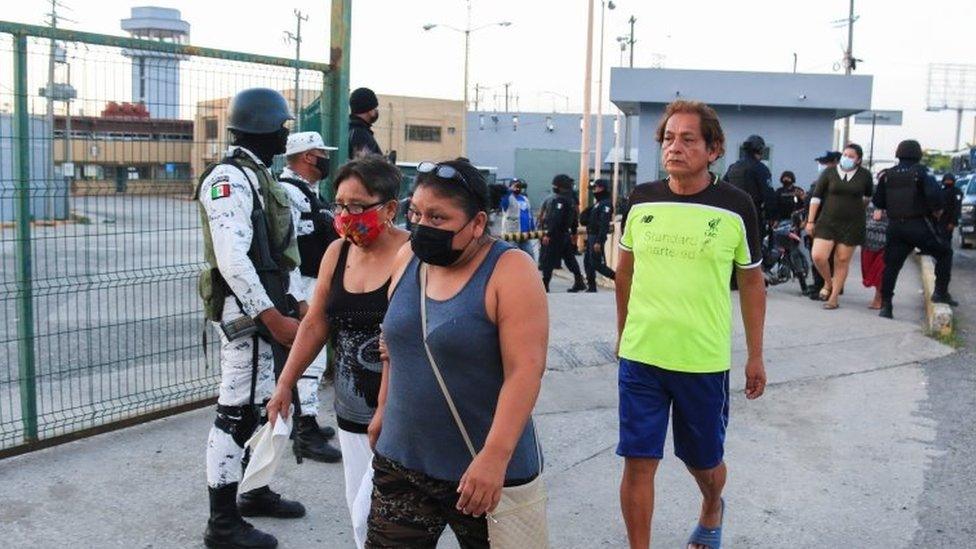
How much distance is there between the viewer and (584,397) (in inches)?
267

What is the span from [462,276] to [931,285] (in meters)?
10.5

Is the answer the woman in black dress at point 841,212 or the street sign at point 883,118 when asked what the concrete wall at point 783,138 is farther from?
the woman in black dress at point 841,212

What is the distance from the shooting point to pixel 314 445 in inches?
211

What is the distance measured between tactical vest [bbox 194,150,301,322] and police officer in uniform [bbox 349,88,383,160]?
7.59 feet

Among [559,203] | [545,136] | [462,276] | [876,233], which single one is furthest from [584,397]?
[545,136]

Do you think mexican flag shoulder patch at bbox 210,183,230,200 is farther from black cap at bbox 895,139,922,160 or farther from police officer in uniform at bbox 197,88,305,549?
black cap at bbox 895,139,922,160

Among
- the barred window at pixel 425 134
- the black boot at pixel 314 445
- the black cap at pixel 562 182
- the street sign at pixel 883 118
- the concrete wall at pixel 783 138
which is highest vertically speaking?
the street sign at pixel 883 118

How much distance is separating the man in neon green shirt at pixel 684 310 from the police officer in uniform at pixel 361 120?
9.90 feet

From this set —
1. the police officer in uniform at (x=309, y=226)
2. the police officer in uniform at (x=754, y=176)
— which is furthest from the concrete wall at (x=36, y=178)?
the police officer in uniform at (x=754, y=176)

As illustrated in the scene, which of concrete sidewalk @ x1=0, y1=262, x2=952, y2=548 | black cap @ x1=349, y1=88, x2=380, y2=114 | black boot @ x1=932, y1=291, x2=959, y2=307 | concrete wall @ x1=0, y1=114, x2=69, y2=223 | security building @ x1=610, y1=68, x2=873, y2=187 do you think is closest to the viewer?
concrete sidewalk @ x1=0, y1=262, x2=952, y2=548

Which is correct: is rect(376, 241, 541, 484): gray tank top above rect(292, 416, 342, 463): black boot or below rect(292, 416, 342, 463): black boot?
above

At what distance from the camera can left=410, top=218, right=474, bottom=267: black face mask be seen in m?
2.82

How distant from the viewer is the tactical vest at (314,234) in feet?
17.4

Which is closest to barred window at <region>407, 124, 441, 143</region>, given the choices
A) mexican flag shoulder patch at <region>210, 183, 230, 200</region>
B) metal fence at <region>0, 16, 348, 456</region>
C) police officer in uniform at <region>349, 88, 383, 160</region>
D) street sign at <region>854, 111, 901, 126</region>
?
street sign at <region>854, 111, 901, 126</region>
